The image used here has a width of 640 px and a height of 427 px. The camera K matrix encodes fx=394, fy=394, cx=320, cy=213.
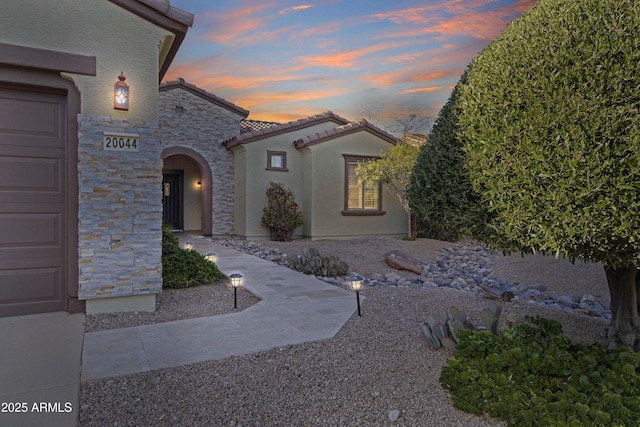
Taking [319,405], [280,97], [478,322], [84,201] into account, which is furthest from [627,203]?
[280,97]

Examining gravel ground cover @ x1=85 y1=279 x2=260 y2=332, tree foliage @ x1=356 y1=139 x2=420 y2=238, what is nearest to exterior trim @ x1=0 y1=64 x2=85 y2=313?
gravel ground cover @ x1=85 y1=279 x2=260 y2=332

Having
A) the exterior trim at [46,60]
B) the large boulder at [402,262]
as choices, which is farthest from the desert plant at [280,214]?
the exterior trim at [46,60]

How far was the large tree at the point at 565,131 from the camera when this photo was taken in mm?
2172

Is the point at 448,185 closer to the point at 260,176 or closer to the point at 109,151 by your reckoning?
the point at 109,151

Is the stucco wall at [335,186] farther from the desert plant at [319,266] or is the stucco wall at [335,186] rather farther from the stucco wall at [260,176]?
the desert plant at [319,266]

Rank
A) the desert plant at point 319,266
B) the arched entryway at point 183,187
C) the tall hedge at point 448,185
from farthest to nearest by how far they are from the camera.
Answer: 1. the arched entryway at point 183,187
2. the desert plant at point 319,266
3. the tall hedge at point 448,185

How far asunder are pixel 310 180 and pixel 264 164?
1.61 m

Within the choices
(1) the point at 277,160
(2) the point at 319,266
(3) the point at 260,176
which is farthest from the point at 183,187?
(2) the point at 319,266

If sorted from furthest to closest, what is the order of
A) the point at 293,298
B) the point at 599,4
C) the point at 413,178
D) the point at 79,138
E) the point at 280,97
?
the point at 280,97
the point at 293,298
the point at 79,138
the point at 413,178
the point at 599,4

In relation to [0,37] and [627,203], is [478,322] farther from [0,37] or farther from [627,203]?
[0,37]

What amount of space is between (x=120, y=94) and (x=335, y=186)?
9.18m

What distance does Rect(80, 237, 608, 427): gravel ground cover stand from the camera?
2.54m

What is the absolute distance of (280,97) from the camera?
14766mm

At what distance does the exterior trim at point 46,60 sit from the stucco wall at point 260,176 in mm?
8344
